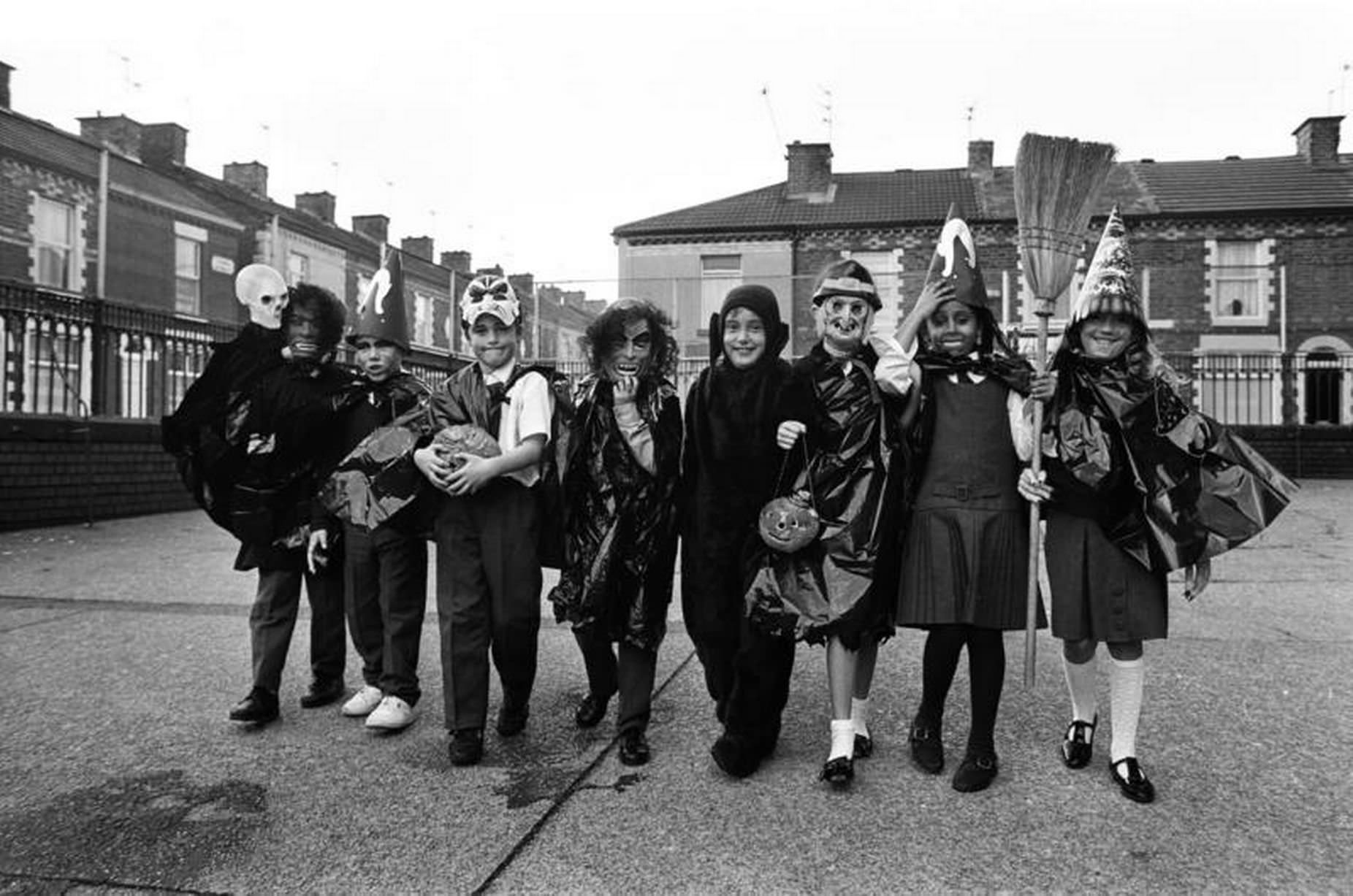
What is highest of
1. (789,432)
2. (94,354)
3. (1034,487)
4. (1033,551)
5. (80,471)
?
(94,354)

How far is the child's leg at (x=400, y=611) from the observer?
3932 mm

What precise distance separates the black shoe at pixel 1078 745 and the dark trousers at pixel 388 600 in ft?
8.27

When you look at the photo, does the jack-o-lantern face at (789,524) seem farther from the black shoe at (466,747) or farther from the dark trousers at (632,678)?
the black shoe at (466,747)

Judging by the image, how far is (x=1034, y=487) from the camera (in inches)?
129

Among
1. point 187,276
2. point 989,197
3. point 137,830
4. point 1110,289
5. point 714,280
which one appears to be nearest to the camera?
point 137,830

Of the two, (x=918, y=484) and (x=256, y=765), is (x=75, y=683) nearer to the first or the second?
(x=256, y=765)

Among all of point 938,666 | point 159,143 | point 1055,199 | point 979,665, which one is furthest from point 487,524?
point 159,143

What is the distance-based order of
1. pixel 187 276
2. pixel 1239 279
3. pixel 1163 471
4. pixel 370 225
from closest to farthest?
pixel 1163 471 < pixel 1239 279 < pixel 187 276 < pixel 370 225

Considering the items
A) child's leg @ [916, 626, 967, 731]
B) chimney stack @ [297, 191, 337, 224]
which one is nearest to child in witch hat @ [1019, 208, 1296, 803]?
child's leg @ [916, 626, 967, 731]

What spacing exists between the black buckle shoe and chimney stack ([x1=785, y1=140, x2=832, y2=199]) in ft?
81.5

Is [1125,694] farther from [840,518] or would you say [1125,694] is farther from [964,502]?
[840,518]

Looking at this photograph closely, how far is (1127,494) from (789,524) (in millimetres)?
1181

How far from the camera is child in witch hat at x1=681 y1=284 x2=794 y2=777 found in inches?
132

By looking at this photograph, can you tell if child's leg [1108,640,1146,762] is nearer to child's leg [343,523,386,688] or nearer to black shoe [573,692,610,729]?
black shoe [573,692,610,729]
